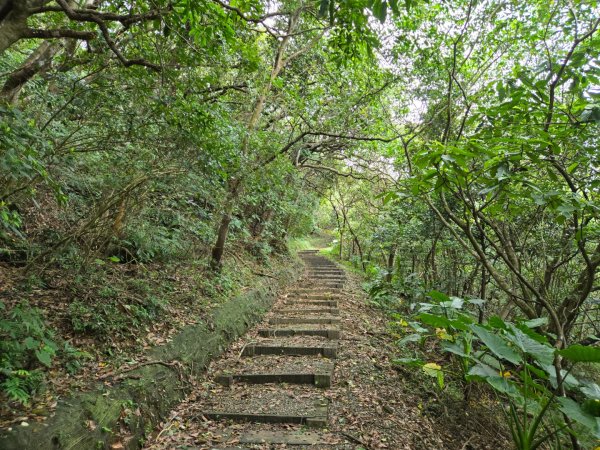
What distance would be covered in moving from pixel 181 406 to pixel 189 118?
3146 mm

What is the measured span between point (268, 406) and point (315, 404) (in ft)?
1.69

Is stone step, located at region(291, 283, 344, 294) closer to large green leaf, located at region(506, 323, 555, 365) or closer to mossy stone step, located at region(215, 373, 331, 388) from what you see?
mossy stone step, located at region(215, 373, 331, 388)

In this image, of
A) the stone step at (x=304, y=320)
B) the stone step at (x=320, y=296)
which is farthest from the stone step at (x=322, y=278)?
the stone step at (x=304, y=320)

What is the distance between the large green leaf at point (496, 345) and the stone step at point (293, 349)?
252 centimetres

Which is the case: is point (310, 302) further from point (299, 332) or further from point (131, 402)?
point (131, 402)

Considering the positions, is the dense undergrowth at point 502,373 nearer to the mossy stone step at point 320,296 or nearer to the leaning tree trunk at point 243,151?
the mossy stone step at point 320,296

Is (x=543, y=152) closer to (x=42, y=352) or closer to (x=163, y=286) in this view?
(x=42, y=352)

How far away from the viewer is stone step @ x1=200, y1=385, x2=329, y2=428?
3.52m

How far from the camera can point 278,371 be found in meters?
4.56

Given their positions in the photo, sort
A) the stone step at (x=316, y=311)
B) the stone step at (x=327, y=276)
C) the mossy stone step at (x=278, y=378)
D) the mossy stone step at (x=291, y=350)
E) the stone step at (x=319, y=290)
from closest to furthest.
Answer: the mossy stone step at (x=278, y=378) < the mossy stone step at (x=291, y=350) < the stone step at (x=316, y=311) < the stone step at (x=319, y=290) < the stone step at (x=327, y=276)

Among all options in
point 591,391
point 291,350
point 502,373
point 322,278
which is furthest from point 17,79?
point 322,278

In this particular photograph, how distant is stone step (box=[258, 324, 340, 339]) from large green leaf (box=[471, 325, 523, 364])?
3.12 metres

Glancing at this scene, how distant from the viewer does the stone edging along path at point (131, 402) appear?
8.00ft

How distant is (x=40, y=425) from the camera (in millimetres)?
2412
